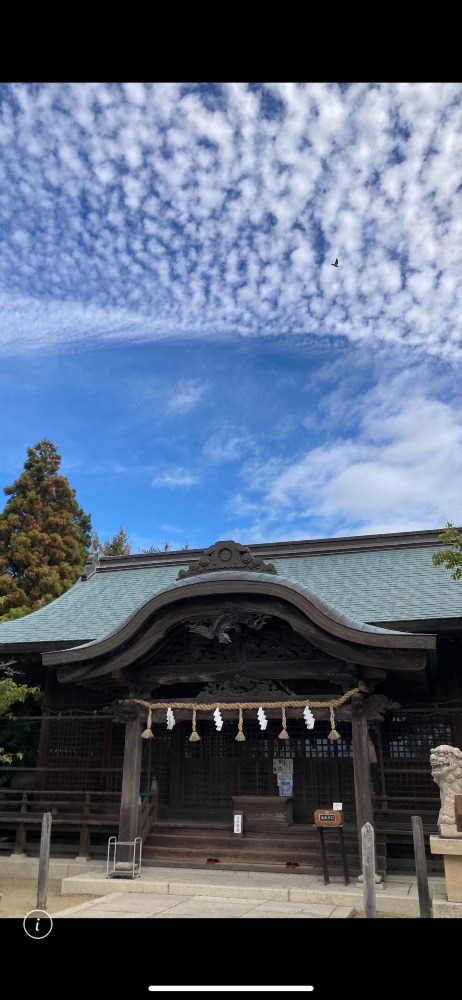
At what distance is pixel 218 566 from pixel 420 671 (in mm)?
3888

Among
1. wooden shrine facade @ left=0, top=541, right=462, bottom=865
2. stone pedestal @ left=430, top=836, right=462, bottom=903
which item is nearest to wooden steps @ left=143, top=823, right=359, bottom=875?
wooden shrine facade @ left=0, top=541, right=462, bottom=865

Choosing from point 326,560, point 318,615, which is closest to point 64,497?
point 326,560

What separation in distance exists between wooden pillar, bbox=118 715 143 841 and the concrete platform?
78cm

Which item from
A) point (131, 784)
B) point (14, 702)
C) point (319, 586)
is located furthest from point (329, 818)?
point (14, 702)

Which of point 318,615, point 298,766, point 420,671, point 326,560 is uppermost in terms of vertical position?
point 326,560

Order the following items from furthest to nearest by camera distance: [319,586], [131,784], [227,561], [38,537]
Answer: [38,537]
[319,586]
[227,561]
[131,784]

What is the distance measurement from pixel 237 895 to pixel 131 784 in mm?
2716

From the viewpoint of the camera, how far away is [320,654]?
11945mm

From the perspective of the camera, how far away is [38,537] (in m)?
27.2

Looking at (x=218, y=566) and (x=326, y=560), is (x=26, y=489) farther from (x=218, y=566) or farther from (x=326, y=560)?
(x=218, y=566)

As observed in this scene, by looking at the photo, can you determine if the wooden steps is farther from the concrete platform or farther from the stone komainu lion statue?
the stone komainu lion statue

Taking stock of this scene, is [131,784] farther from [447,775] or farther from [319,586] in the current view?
[319,586]

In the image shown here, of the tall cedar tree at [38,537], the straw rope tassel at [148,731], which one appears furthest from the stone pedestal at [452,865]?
the tall cedar tree at [38,537]

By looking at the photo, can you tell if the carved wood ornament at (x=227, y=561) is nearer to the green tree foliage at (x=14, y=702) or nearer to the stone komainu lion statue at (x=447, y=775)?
the green tree foliage at (x=14, y=702)
